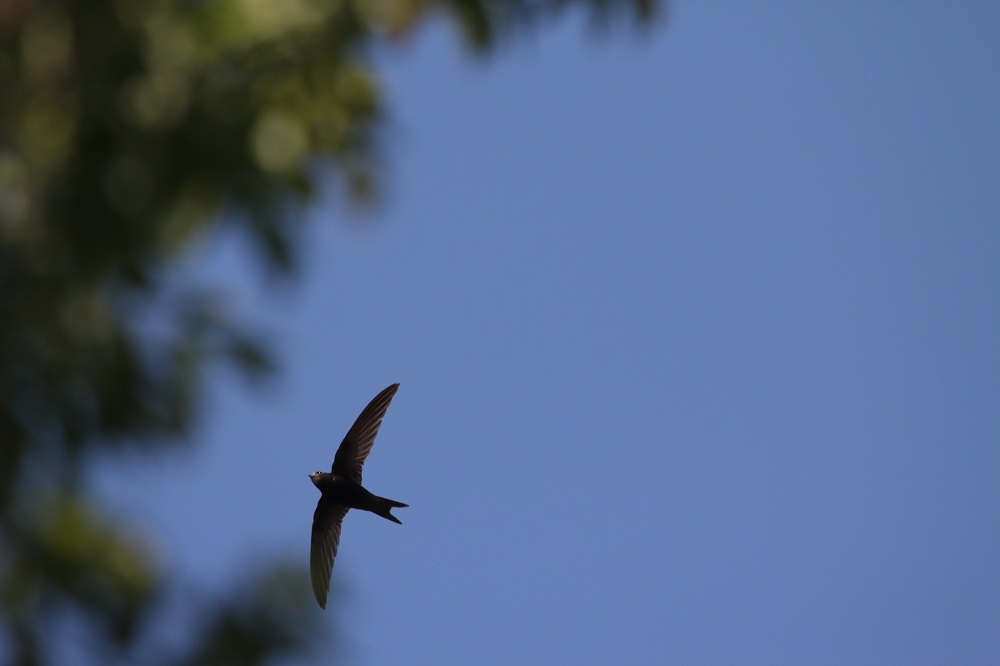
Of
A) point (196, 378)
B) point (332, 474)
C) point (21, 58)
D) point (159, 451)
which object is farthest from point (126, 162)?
point (332, 474)

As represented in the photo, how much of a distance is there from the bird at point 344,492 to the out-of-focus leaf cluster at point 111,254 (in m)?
6.50

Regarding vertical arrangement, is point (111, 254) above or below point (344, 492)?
below

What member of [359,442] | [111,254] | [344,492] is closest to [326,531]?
[344,492]

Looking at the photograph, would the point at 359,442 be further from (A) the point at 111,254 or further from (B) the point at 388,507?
(A) the point at 111,254

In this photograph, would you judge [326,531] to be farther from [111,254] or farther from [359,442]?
[111,254]

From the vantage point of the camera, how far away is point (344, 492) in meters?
9.70

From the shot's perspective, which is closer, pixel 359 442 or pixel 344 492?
pixel 344 492

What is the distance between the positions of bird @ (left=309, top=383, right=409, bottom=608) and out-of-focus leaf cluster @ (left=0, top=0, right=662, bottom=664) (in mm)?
6497

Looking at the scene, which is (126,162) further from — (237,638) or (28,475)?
(237,638)

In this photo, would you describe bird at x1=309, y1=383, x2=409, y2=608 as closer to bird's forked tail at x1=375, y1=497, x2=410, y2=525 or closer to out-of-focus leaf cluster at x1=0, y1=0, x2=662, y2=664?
bird's forked tail at x1=375, y1=497, x2=410, y2=525

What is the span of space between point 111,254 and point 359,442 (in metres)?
7.11

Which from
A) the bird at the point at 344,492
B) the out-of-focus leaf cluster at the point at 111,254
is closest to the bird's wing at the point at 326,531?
the bird at the point at 344,492

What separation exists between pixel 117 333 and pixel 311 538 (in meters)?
7.39

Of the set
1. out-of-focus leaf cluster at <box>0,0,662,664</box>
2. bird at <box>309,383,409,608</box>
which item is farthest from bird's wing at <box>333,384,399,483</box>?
out-of-focus leaf cluster at <box>0,0,662,664</box>
